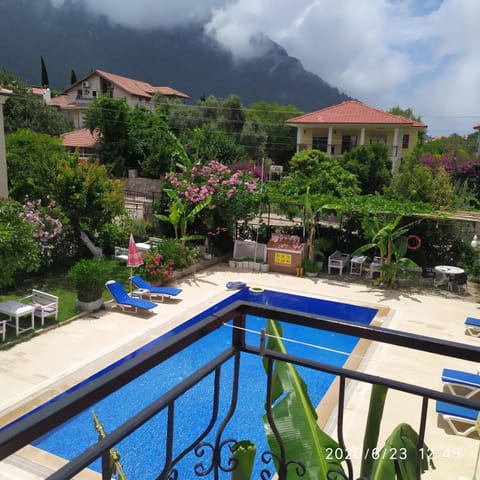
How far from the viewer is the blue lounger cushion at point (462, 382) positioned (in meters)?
8.61

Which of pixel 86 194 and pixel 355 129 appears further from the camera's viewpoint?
pixel 355 129

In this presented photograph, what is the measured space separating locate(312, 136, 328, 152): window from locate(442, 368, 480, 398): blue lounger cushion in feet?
116

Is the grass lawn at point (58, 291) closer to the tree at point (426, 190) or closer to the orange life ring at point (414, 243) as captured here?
the orange life ring at point (414, 243)

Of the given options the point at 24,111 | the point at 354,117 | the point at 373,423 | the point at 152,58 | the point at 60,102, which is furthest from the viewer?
the point at 152,58

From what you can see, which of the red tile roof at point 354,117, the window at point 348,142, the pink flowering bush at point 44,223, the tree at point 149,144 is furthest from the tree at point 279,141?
the pink flowering bush at point 44,223

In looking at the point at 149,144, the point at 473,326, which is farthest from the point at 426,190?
the point at 149,144

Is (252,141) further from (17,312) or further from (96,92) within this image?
(17,312)

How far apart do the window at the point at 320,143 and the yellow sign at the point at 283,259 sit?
26442mm

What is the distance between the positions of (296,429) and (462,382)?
25.4ft

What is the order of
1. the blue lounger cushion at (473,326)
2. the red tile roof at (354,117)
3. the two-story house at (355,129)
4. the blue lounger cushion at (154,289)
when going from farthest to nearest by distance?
the two-story house at (355,129), the red tile roof at (354,117), the blue lounger cushion at (154,289), the blue lounger cushion at (473,326)

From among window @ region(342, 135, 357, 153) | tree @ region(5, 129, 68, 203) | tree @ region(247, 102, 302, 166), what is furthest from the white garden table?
tree @ region(247, 102, 302, 166)

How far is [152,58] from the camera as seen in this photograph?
16738cm

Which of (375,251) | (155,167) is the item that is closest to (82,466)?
(375,251)

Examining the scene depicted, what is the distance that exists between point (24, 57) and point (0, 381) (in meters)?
173
